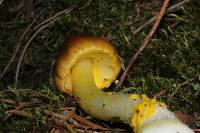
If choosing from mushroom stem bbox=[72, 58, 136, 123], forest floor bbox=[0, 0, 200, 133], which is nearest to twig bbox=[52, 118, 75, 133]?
forest floor bbox=[0, 0, 200, 133]

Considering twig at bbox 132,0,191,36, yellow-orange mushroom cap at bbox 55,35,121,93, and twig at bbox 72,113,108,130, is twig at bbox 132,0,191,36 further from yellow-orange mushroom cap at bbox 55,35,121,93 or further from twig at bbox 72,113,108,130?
twig at bbox 72,113,108,130

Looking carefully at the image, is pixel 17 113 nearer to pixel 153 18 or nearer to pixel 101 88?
pixel 101 88

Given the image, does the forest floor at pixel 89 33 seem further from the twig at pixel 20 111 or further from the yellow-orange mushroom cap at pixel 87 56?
the yellow-orange mushroom cap at pixel 87 56

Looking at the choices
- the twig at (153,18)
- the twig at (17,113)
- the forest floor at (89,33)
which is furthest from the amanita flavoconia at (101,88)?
the twig at (153,18)

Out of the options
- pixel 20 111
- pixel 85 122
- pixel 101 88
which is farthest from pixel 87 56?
pixel 20 111

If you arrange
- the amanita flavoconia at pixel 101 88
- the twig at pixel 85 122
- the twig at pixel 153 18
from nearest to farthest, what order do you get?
the amanita flavoconia at pixel 101 88 → the twig at pixel 85 122 → the twig at pixel 153 18

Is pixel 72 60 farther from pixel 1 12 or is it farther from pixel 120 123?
pixel 1 12

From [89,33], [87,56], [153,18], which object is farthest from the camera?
[89,33]
